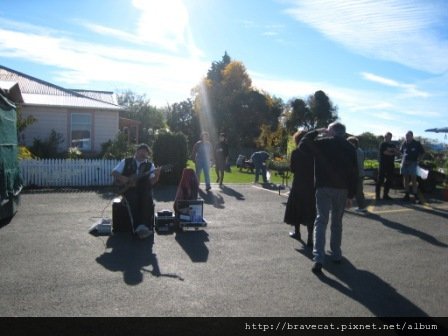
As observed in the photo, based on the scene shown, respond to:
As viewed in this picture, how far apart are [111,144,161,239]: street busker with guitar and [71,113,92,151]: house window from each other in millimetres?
13068

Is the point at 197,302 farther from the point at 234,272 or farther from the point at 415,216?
the point at 415,216

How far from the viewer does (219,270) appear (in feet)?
20.0

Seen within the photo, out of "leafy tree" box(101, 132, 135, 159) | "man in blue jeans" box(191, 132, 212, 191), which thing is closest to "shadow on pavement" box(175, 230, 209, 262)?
"man in blue jeans" box(191, 132, 212, 191)

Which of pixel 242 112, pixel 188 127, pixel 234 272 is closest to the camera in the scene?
pixel 234 272

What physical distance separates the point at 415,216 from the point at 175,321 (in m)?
8.06

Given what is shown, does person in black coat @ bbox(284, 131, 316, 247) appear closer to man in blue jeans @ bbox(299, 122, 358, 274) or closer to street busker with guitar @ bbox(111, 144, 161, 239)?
man in blue jeans @ bbox(299, 122, 358, 274)

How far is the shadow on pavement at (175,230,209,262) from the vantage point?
22.2 feet

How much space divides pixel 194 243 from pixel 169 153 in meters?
7.82

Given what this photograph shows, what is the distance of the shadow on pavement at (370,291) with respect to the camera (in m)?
4.79

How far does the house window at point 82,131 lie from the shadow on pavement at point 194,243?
13518 mm

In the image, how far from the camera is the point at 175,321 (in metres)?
4.36

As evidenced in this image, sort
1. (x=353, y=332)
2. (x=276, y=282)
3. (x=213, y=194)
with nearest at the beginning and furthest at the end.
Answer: (x=353, y=332) < (x=276, y=282) < (x=213, y=194)

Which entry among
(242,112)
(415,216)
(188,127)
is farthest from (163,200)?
(188,127)

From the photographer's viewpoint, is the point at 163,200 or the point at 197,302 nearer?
the point at 197,302
